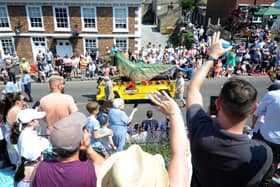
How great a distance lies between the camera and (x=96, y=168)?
2.44m

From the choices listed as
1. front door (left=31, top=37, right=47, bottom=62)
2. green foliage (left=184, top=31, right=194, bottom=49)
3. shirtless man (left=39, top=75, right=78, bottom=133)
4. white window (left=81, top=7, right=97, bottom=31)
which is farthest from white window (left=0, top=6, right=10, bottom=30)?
shirtless man (left=39, top=75, right=78, bottom=133)

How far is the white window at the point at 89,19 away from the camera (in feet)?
69.1

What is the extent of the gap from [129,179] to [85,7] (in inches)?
815

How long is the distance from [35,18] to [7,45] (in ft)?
10.1

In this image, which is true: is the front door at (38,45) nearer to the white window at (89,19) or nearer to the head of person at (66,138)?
the white window at (89,19)

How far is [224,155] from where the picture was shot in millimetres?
2232

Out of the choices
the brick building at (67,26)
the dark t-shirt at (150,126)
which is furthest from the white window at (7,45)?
the dark t-shirt at (150,126)

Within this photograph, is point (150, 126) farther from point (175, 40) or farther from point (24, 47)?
point (175, 40)

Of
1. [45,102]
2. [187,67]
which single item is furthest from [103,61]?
[45,102]

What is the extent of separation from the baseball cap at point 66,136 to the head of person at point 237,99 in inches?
49.3

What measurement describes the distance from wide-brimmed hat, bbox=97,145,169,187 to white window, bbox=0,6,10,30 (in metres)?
21.9

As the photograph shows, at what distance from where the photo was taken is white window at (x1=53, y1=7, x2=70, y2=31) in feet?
68.7

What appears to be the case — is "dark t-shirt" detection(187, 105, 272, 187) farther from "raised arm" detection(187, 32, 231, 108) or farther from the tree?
the tree

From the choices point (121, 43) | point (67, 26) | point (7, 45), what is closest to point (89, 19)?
point (67, 26)
